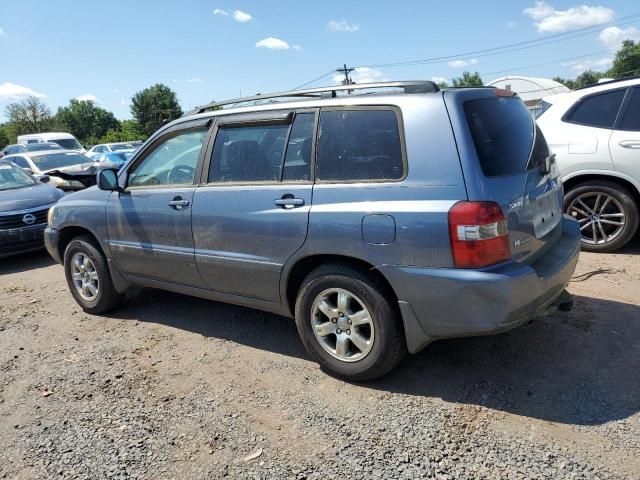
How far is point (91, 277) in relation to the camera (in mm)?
4949

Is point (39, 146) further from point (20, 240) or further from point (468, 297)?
point (468, 297)

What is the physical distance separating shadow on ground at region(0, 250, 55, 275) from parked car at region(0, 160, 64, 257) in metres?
0.24

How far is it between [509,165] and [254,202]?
1.67 metres

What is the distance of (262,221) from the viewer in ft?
11.5

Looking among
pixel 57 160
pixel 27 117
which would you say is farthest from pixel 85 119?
pixel 57 160

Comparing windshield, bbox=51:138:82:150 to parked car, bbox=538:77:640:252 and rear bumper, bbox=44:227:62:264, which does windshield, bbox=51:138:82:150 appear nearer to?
rear bumper, bbox=44:227:62:264

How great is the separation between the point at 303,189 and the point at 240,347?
148cm

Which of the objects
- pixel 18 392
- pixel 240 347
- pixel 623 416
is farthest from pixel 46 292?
pixel 623 416

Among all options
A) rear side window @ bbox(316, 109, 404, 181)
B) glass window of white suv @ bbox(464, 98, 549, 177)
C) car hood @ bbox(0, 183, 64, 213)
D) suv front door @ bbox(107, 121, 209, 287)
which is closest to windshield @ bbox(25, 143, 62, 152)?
car hood @ bbox(0, 183, 64, 213)

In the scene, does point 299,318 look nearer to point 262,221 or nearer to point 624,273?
point 262,221

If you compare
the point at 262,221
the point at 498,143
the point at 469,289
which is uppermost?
the point at 498,143

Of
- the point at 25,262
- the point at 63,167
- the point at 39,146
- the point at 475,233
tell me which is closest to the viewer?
the point at 475,233

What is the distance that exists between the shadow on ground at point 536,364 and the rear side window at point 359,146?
4.51 ft

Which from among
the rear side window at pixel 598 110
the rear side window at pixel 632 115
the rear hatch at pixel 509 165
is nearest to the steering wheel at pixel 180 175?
the rear hatch at pixel 509 165
